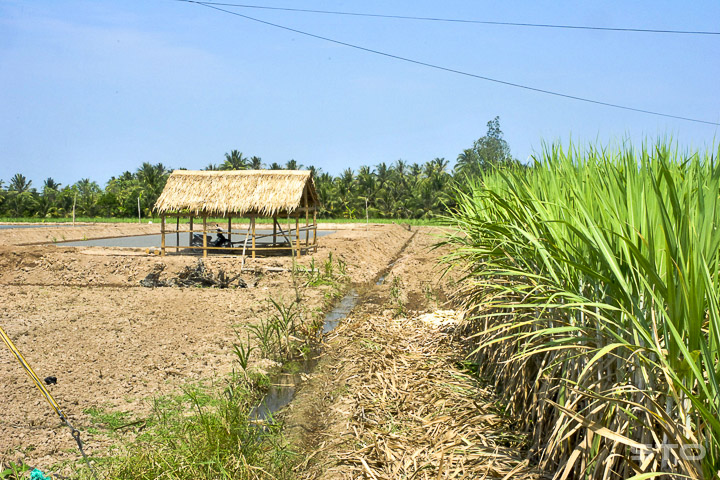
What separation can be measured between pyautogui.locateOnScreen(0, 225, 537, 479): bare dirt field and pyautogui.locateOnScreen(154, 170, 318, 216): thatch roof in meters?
4.20

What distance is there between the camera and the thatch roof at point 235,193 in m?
14.1

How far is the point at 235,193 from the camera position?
47.7 feet

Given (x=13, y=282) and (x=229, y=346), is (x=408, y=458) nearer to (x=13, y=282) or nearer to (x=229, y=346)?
(x=229, y=346)

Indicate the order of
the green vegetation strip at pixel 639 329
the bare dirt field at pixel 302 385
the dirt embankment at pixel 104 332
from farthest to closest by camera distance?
1. the dirt embankment at pixel 104 332
2. the bare dirt field at pixel 302 385
3. the green vegetation strip at pixel 639 329

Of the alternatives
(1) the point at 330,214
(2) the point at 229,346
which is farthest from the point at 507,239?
(1) the point at 330,214

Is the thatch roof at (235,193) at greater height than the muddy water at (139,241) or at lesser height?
greater

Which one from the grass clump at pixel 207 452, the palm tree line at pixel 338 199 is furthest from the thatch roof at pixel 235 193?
the palm tree line at pixel 338 199

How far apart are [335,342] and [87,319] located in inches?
139

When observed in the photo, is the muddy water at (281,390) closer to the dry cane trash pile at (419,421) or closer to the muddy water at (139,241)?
the dry cane trash pile at (419,421)

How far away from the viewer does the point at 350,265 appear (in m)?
13.5

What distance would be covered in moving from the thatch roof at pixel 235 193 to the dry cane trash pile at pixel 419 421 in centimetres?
911

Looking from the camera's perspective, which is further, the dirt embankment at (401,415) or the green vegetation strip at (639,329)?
the dirt embankment at (401,415)

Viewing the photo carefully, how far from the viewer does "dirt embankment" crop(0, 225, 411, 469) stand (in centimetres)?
397

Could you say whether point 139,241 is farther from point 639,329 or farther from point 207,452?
point 639,329
